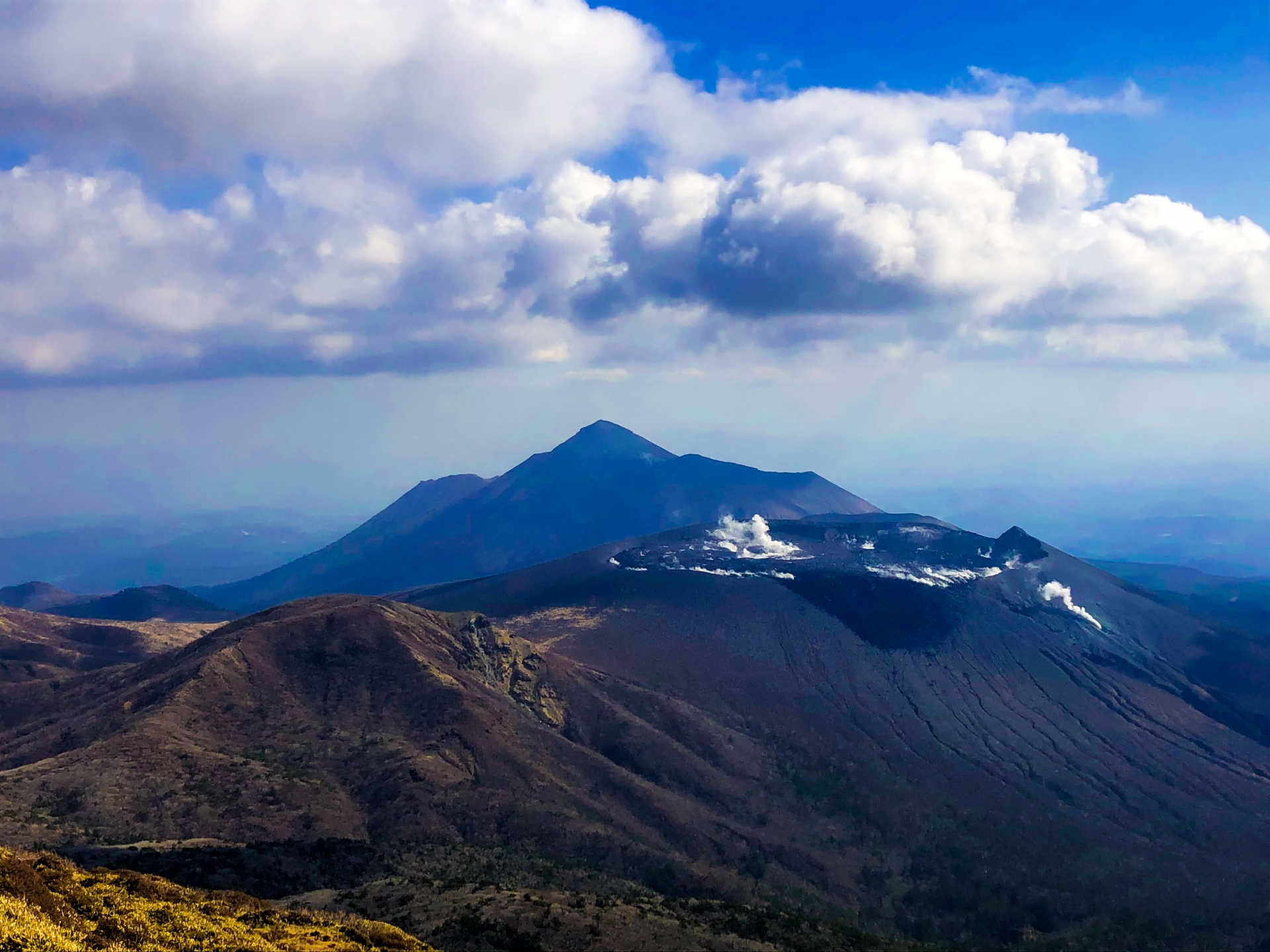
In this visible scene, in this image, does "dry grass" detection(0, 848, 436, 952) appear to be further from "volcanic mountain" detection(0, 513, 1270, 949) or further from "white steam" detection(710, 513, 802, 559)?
"white steam" detection(710, 513, 802, 559)

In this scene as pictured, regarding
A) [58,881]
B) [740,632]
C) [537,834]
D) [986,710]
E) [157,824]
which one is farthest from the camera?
[740,632]

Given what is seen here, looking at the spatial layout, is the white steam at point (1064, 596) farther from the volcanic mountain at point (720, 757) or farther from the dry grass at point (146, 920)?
the dry grass at point (146, 920)

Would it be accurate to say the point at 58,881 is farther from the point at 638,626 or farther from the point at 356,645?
the point at 638,626

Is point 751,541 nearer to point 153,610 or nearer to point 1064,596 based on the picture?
point 1064,596

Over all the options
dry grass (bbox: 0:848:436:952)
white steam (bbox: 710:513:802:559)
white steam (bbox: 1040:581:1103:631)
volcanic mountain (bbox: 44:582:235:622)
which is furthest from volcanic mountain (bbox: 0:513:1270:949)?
volcanic mountain (bbox: 44:582:235:622)

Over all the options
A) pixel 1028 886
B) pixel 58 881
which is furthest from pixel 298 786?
pixel 1028 886

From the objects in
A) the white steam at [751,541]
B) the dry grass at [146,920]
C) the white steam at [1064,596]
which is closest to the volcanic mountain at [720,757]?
the white steam at [1064,596]
